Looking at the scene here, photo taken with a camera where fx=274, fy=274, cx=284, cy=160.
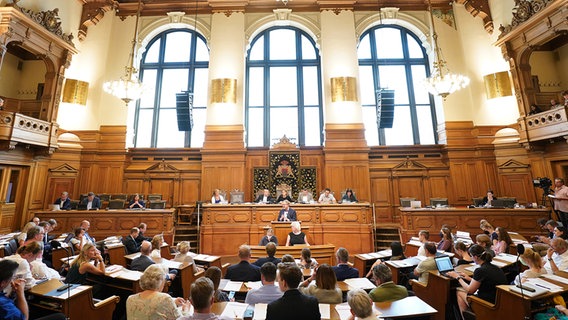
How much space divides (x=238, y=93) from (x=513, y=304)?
8.85 m

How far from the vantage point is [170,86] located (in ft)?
34.4

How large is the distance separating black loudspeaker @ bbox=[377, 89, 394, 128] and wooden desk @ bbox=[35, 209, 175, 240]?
6.86 meters

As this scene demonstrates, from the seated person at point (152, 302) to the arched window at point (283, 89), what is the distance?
7.82m

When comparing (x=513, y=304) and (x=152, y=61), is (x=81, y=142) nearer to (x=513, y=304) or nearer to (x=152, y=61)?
(x=152, y=61)

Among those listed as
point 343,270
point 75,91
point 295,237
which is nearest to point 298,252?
point 295,237

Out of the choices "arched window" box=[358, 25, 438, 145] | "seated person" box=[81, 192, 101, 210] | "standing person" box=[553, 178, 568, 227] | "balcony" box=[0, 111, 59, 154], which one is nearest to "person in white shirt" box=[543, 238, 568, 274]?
"standing person" box=[553, 178, 568, 227]

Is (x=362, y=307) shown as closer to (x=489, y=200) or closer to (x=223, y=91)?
(x=489, y=200)

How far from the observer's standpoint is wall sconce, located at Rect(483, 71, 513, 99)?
29.2 ft

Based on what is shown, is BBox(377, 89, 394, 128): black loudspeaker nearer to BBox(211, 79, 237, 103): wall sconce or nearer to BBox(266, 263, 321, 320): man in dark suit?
BBox(211, 79, 237, 103): wall sconce

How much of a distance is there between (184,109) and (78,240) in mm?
5057

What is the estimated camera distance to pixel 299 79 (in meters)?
10.4

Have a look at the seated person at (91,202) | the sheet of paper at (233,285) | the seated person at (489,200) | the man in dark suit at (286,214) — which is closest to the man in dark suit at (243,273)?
the sheet of paper at (233,285)

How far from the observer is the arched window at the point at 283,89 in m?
10.1

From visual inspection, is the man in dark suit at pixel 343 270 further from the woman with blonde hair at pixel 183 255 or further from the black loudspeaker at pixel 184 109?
the black loudspeaker at pixel 184 109
